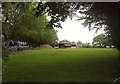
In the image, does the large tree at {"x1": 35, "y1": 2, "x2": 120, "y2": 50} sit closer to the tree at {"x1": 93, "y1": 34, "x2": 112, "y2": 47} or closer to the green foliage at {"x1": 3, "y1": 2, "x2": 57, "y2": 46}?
the tree at {"x1": 93, "y1": 34, "x2": 112, "y2": 47}

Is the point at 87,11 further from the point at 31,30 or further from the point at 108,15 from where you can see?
the point at 31,30

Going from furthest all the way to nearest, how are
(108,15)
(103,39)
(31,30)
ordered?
(31,30) → (103,39) → (108,15)

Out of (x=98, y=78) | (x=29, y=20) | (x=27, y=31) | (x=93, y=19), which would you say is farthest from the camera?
(x=27, y=31)

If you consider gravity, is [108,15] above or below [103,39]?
above

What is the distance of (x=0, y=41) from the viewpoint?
852 centimetres

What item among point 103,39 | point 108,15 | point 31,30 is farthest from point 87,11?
point 31,30

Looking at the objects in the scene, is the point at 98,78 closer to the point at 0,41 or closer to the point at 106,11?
the point at 106,11

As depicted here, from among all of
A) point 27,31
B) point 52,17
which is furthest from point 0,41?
point 27,31

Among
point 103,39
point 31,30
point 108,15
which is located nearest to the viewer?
point 108,15

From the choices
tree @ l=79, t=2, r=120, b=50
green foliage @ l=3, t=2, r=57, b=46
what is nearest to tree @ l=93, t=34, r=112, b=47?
tree @ l=79, t=2, r=120, b=50

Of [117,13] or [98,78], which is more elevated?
[117,13]

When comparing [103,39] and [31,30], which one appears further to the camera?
[31,30]

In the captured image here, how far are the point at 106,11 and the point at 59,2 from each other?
288 cm

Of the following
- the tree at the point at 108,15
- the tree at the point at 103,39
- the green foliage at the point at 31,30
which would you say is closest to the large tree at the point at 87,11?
the tree at the point at 108,15
